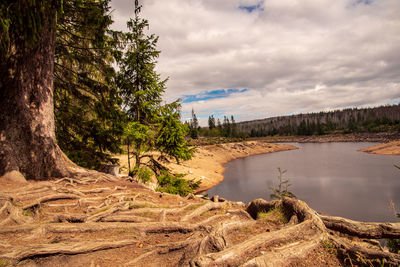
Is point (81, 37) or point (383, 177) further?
point (383, 177)

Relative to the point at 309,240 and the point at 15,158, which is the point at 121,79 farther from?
the point at 309,240

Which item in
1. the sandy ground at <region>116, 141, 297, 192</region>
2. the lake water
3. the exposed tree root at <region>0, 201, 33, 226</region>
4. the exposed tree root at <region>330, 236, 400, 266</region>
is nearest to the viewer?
the exposed tree root at <region>330, 236, 400, 266</region>

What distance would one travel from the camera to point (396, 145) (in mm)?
52562

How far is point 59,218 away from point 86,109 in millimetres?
7064

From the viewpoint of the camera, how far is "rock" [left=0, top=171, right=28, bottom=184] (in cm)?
604

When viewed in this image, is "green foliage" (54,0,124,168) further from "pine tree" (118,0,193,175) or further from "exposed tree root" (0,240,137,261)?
"exposed tree root" (0,240,137,261)

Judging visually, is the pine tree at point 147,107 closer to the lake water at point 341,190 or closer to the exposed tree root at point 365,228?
the exposed tree root at point 365,228

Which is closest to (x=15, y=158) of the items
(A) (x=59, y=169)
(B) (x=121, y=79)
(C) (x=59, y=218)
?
(A) (x=59, y=169)

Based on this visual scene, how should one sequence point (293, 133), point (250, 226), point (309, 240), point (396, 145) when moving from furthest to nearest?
point (293, 133)
point (396, 145)
point (250, 226)
point (309, 240)

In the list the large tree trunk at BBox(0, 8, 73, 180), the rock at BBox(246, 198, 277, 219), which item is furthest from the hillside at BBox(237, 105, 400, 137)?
the large tree trunk at BBox(0, 8, 73, 180)

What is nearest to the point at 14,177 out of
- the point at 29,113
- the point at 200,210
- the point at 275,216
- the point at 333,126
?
the point at 29,113

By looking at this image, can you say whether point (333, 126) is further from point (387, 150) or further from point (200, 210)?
point (200, 210)

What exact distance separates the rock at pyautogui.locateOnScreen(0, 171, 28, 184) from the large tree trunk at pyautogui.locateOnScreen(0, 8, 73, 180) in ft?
0.28

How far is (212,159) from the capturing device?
51375 millimetres
